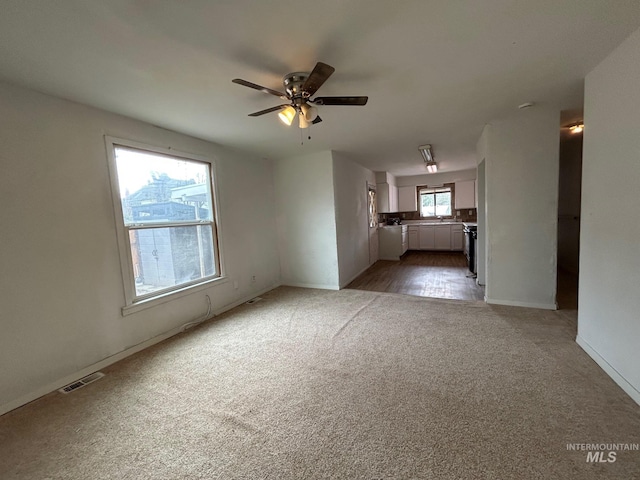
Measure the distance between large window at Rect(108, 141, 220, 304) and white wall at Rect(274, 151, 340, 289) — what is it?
1.49 metres

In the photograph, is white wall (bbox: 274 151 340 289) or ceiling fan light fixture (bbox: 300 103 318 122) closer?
ceiling fan light fixture (bbox: 300 103 318 122)

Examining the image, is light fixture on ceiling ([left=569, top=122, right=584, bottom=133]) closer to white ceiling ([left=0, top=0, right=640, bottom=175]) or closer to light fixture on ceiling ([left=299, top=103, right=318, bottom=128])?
white ceiling ([left=0, top=0, right=640, bottom=175])

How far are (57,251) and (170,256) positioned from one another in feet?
3.48

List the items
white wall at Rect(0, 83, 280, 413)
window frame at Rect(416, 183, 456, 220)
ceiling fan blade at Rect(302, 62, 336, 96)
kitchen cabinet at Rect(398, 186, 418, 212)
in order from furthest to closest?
kitchen cabinet at Rect(398, 186, 418, 212) → window frame at Rect(416, 183, 456, 220) → white wall at Rect(0, 83, 280, 413) → ceiling fan blade at Rect(302, 62, 336, 96)

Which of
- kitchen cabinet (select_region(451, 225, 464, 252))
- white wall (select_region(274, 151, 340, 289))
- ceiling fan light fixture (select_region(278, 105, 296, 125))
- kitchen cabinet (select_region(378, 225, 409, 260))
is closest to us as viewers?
ceiling fan light fixture (select_region(278, 105, 296, 125))

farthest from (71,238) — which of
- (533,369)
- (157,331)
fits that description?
(533,369)

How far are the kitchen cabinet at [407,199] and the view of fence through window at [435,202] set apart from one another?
0.30m

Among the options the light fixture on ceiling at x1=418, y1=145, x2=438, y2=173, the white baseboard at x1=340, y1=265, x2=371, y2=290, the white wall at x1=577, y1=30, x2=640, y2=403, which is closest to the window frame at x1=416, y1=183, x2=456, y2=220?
the light fixture on ceiling at x1=418, y1=145, x2=438, y2=173

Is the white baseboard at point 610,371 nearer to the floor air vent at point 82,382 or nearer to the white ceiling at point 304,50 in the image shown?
the white ceiling at point 304,50

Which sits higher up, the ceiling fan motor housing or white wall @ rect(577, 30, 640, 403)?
the ceiling fan motor housing

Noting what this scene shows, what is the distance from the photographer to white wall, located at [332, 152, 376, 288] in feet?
15.3

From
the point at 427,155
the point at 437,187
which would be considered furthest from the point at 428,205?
the point at 427,155

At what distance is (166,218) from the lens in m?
3.10

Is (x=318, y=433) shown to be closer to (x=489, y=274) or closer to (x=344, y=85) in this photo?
(x=344, y=85)
